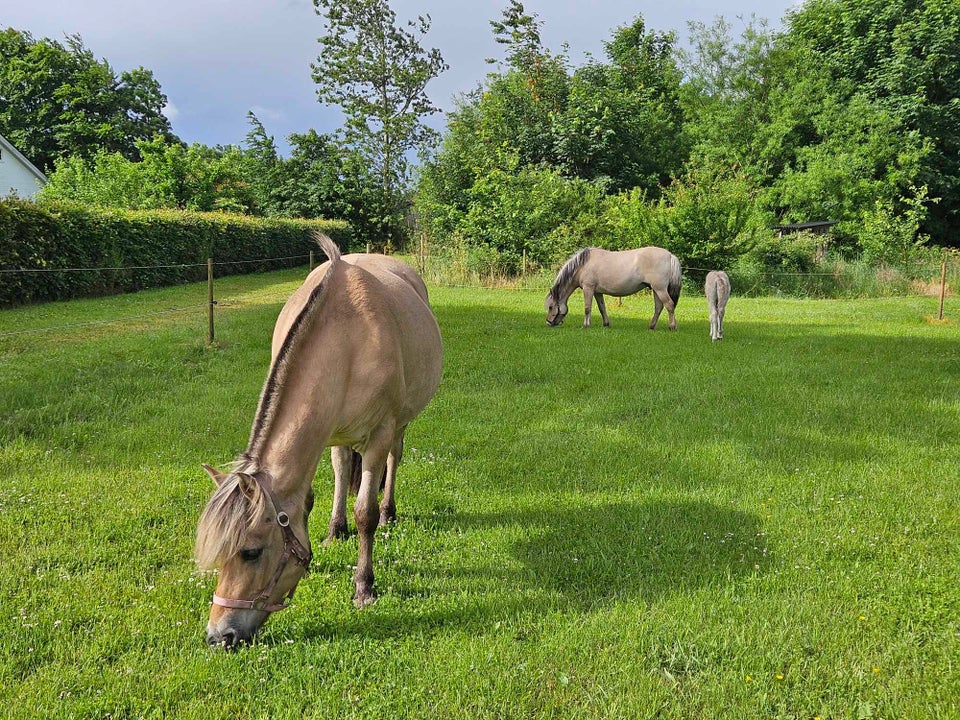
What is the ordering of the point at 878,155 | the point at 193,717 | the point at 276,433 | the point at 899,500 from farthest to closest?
1. the point at 878,155
2. the point at 899,500
3. the point at 276,433
4. the point at 193,717

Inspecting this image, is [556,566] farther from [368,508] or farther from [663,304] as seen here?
[663,304]

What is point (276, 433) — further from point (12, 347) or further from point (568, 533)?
point (12, 347)

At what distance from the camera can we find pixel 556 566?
3717mm

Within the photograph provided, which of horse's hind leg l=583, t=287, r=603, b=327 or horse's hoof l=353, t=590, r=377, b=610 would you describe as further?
horse's hind leg l=583, t=287, r=603, b=327

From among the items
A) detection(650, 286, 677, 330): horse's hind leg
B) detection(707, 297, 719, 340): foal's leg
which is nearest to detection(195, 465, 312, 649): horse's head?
detection(707, 297, 719, 340): foal's leg

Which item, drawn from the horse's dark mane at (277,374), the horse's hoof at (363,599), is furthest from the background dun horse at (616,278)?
the horse's dark mane at (277,374)

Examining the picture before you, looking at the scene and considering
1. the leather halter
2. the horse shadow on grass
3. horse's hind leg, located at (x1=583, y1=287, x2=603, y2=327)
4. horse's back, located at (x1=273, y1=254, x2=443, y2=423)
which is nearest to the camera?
the leather halter

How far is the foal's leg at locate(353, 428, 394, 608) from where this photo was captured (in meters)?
3.31

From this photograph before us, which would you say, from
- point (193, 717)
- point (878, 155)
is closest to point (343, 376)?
point (193, 717)

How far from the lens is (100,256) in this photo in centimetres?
1639

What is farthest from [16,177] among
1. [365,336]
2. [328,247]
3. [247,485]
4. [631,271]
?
[247,485]

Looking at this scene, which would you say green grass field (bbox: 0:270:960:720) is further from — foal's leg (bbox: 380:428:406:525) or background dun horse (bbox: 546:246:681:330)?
background dun horse (bbox: 546:246:681:330)

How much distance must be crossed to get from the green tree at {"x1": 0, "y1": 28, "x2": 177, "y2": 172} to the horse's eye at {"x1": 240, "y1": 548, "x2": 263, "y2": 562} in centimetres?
4698

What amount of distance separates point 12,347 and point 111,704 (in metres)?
8.70
